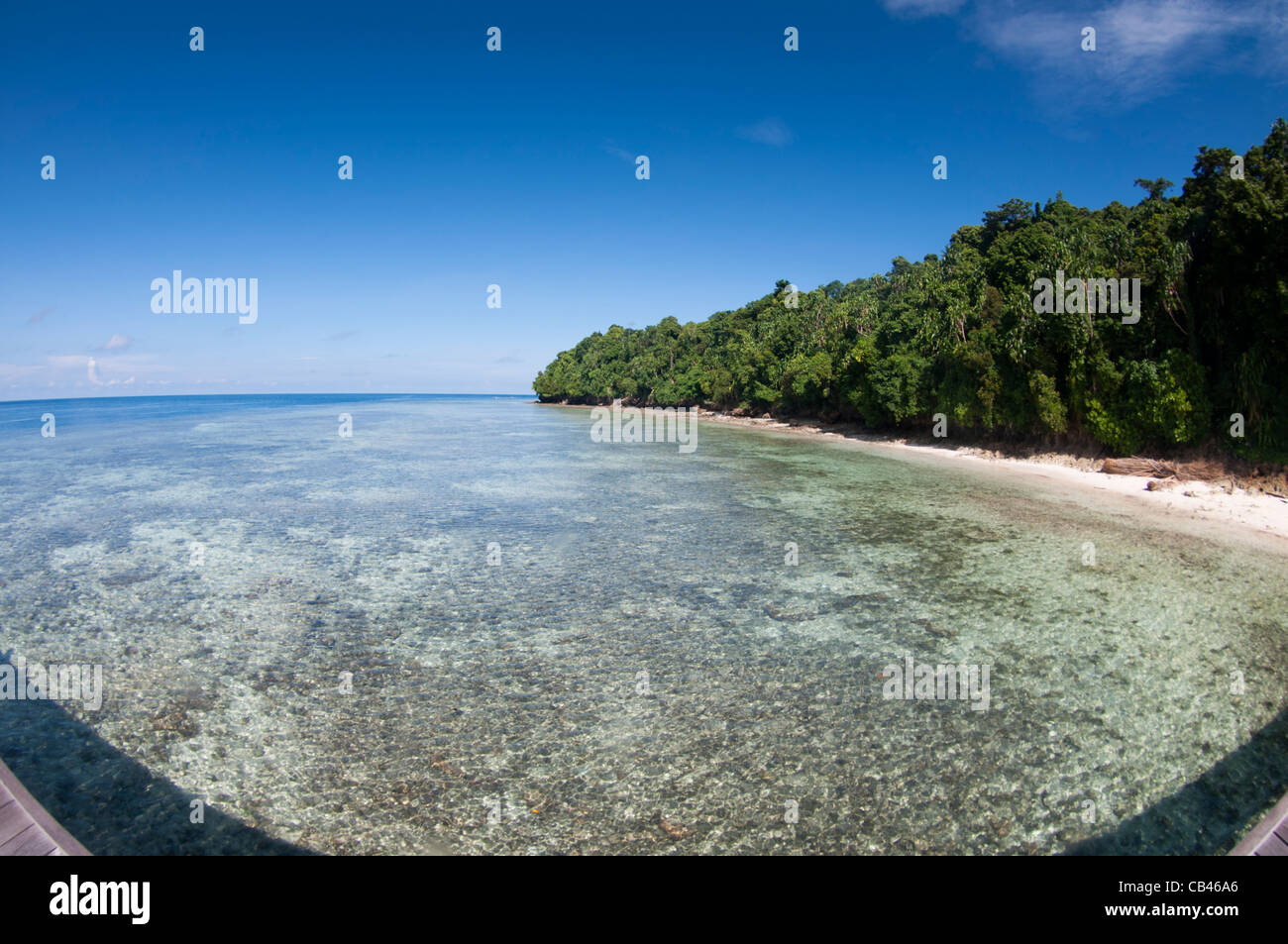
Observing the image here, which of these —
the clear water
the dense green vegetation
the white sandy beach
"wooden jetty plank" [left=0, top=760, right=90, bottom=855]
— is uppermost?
the dense green vegetation

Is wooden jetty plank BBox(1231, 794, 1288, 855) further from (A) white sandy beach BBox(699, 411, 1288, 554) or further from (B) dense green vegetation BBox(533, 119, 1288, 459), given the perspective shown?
(B) dense green vegetation BBox(533, 119, 1288, 459)

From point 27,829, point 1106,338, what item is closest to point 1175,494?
point 1106,338

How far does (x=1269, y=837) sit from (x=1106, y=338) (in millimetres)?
40535

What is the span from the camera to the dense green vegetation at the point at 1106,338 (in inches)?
1068

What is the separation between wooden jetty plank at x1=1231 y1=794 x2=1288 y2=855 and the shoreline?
23113 millimetres

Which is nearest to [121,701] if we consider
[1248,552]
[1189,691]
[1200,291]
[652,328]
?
[1189,691]

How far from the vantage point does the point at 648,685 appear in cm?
1053

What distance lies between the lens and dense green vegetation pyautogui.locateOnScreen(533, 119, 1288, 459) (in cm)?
2712

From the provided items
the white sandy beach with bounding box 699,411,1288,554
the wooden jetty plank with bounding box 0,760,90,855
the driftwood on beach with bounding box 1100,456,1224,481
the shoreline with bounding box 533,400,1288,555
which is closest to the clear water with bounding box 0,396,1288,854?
the shoreline with bounding box 533,400,1288,555

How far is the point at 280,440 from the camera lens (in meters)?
68.8

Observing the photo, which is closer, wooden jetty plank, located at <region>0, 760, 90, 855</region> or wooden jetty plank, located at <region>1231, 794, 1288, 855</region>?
wooden jetty plank, located at <region>0, 760, 90, 855</region>

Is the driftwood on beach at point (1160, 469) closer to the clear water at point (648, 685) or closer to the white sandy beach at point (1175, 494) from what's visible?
the white sandy beach at point (1175, 494)
